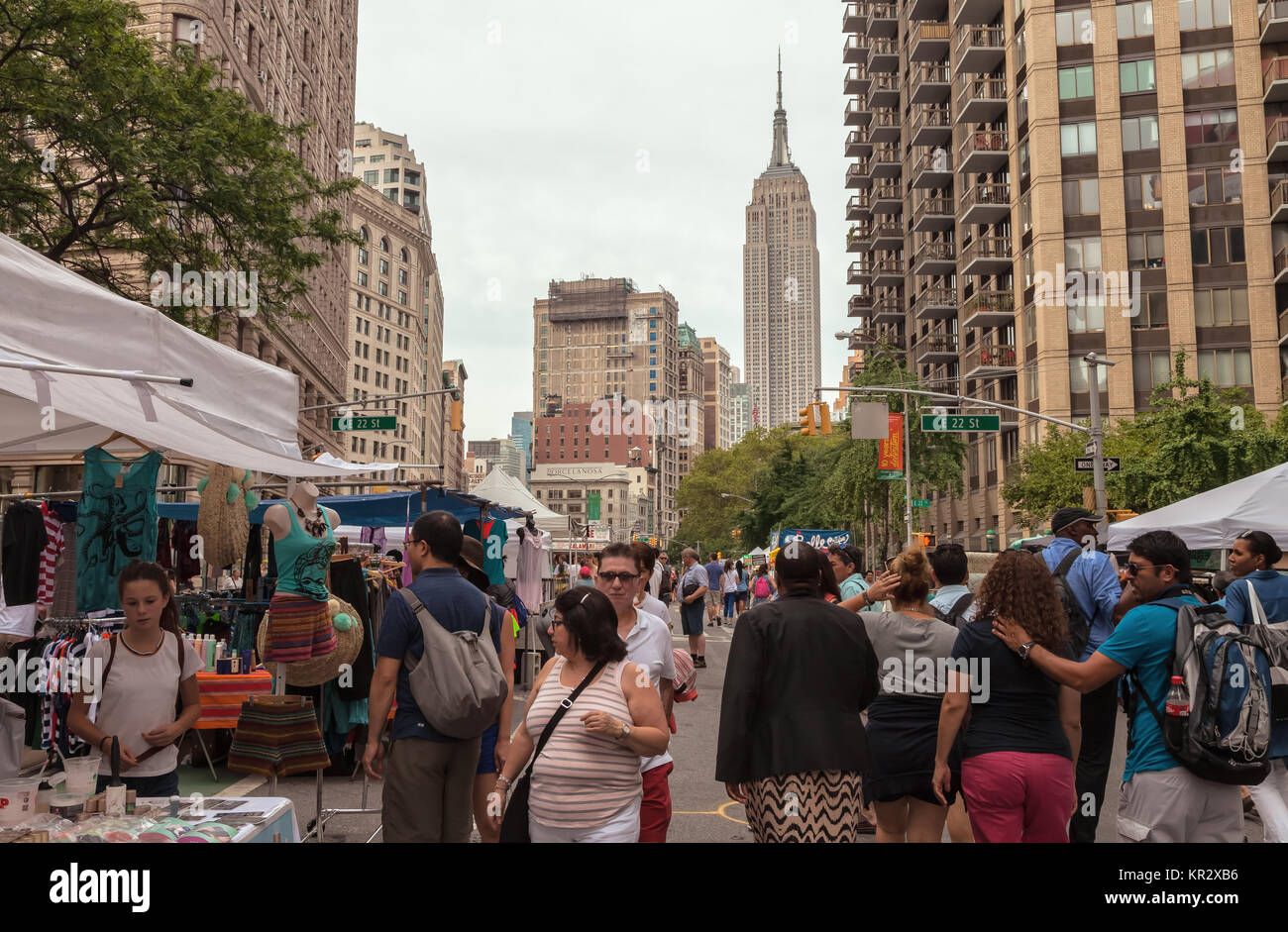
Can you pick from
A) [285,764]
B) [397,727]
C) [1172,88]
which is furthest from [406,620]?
[1172,88]

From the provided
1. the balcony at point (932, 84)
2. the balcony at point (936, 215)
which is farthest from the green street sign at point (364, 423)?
the balcony at point (932, 84)

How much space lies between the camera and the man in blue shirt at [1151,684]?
16.0 feet

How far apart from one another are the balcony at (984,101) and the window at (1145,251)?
11.7m

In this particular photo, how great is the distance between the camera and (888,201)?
2926 inches

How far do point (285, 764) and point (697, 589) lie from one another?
485 inches

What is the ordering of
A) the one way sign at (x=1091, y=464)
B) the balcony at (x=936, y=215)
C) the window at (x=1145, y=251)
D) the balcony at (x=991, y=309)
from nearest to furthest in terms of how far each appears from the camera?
the one way sign at (x=1091, y=464) → the window at (x=1145, y=251) → the balcony at (x=991, y=309) → the balcony at (x=936, y=215)

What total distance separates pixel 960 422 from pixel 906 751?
21.4 meters

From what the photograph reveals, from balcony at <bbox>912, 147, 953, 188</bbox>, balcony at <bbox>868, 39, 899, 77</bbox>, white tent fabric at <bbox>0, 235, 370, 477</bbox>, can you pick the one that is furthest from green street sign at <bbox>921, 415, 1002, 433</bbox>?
balcony at <bbox>868, 39, 899, 77</bbox>

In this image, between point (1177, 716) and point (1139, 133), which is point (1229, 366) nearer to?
point (1139, 133)

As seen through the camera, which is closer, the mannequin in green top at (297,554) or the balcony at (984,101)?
the mannequin in green top at (297,554)

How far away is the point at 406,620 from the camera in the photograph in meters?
5.15

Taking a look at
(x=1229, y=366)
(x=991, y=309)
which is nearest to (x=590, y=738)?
(x=1229, y=366)

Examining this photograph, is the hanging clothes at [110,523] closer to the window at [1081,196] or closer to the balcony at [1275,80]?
the window at [1081,196]

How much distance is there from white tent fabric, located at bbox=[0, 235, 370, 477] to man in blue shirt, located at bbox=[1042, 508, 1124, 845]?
5.37m
